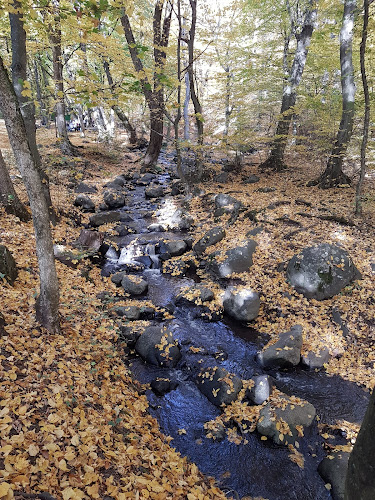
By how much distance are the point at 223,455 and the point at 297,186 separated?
12.4 meters

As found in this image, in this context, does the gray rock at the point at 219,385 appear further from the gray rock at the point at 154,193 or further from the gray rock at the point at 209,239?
the gray rock at the point at 154,193

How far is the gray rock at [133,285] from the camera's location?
878 centimetres

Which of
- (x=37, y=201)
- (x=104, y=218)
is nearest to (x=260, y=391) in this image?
(x=37, y=201)

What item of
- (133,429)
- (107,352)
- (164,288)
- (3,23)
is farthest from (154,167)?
(133,429)

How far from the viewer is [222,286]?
8.94 metres

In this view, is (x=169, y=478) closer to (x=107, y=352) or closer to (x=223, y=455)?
(x=223, y=455)

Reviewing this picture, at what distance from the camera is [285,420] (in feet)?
16.6

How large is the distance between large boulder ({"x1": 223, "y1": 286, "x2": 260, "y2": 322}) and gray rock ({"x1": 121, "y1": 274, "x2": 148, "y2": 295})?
2620 millimetres

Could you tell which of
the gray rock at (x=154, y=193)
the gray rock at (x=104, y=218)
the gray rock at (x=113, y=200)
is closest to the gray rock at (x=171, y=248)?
the gray rock at (x=104, y=218)

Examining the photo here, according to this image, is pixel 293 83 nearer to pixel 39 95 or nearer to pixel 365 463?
pixel 365 463

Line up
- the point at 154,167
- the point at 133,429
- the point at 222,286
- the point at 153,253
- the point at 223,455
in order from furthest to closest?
the point at 154,167
the point at 153,253
the point at 222,286
the point at 223,455
the point at 133,429

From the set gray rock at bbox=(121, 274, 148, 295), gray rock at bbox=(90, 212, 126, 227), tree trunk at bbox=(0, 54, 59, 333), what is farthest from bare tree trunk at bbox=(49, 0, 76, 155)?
tree trunk at bbox=(0, 54, 59, 333)

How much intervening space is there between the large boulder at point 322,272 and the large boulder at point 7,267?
23.7 feet

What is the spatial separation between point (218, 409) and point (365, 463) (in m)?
4.02
